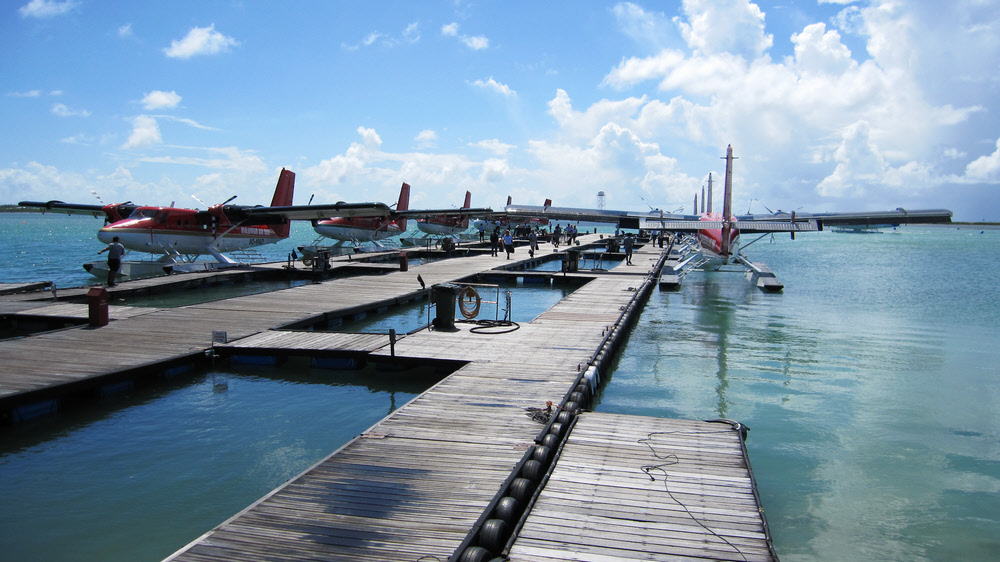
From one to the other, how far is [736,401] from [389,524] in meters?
6.60

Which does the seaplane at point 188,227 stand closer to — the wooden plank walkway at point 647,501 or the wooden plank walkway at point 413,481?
the wooden plank walkway at point 413,481

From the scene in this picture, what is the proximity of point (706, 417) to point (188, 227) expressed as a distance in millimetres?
21561

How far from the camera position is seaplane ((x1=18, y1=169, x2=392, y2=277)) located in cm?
2186

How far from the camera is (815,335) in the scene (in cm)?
1473

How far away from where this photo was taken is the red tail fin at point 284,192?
1148 inches

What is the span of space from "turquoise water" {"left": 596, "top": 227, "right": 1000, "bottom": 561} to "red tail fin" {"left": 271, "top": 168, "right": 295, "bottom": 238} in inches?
729

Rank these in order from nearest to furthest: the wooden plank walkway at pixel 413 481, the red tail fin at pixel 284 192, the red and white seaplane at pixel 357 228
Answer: the wooden plank walkway at pixel 413 481
the red tail fin at pixel 284 192
the red and white seaplane at pixel 357 228

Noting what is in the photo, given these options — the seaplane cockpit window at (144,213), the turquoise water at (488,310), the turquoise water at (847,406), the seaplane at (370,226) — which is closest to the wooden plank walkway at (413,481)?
the turquoise water at (847,406)

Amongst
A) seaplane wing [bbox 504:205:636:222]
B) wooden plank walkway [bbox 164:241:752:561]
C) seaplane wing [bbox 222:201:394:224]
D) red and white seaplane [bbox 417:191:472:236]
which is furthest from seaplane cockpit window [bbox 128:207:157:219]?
seaplane wing [bbox 504:205:636:222]

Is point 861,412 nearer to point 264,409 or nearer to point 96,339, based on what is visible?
point 264,409

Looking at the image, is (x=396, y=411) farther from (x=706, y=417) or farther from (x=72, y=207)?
(x=72, y=207)

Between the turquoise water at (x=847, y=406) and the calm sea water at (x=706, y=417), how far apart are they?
31 mm

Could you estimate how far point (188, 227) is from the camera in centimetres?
2355

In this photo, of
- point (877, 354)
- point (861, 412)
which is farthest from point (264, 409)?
point (877, 354)
